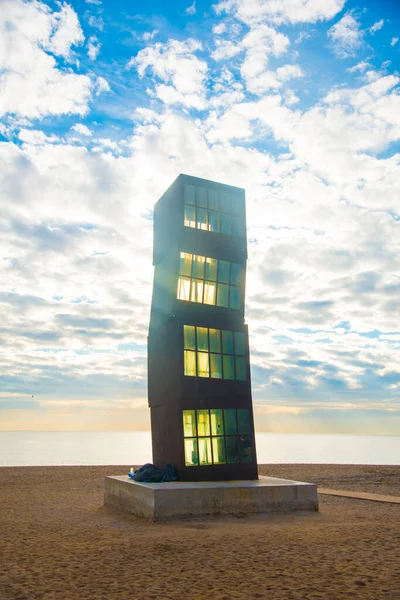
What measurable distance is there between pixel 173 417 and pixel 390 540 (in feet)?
29.7

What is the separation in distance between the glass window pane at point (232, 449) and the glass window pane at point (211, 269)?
6506mm

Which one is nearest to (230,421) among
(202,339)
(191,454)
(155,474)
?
(191,454)

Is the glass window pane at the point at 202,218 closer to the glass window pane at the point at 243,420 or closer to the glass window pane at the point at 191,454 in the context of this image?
the glass window pane at the point at 243,420

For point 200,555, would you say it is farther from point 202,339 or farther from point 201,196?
point 201,196

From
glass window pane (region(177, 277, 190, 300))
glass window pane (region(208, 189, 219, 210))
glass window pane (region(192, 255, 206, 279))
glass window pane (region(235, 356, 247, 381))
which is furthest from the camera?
glass window pane (region(208, 189, 219, 210))

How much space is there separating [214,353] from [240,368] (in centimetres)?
135

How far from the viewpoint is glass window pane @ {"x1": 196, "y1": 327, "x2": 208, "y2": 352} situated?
65.6 ft

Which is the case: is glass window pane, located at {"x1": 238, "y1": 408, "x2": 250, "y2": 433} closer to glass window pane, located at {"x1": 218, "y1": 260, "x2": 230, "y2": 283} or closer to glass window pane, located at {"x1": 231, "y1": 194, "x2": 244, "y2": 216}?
glass window pane, located at {"x1": 218, "y1": 260, "x2": 230, "y2": 283}

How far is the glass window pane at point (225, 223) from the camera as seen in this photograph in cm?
2174

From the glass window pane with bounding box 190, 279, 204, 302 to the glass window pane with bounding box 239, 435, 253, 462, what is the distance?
18.9 feet

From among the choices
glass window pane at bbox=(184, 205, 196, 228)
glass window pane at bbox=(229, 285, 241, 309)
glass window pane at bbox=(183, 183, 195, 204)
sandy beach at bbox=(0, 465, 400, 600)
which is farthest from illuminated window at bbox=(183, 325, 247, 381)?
sandy beach at bbox=(0, 465, 400, 600)

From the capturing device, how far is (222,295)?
21234 mm

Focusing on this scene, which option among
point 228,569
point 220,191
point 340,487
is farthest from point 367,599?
point 340,487

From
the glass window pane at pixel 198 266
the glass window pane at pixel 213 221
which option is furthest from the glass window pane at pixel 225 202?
the glass window pane at pixel 198 266
